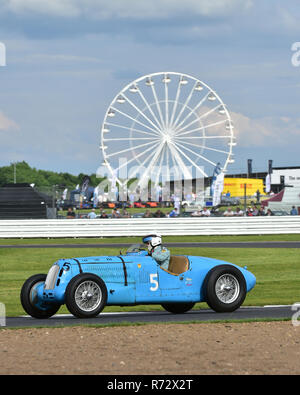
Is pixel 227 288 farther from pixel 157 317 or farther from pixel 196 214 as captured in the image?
pixel 196 214

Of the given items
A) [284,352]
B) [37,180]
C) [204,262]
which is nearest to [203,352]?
[284,352]

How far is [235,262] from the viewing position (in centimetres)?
2180

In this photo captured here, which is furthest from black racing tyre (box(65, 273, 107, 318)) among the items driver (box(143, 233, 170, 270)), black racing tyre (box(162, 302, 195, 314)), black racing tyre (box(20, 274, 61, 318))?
black racing tyre (box(162, 302, 195, 314))

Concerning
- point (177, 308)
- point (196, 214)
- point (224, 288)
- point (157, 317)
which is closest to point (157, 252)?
point (157, 317)

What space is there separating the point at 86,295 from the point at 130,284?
2.26 feet

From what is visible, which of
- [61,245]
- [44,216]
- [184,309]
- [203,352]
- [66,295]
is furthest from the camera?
[44,216]

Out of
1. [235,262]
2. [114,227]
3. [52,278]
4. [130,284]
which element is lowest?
[235,262]

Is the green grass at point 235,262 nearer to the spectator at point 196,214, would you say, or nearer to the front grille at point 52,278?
the front grille at point 52,278

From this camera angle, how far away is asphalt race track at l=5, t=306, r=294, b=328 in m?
10.9

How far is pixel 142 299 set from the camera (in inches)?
442

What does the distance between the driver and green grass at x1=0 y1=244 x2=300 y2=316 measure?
2.52 metres
